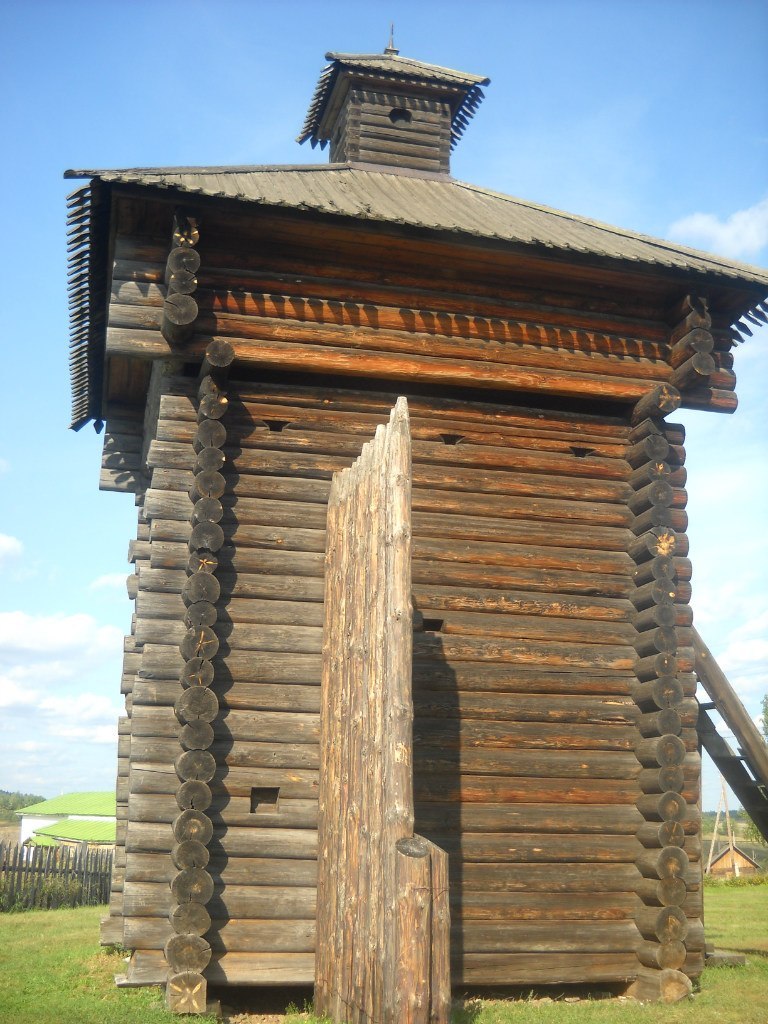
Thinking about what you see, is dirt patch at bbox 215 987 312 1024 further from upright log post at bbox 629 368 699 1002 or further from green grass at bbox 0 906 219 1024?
upright log post at bbox 629 368 699 1002

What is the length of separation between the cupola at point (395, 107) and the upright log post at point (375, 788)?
26.3ft

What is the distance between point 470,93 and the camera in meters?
17.0

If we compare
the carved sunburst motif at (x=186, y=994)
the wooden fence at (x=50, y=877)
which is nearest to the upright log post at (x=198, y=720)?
the carved sunburst motif at (x=186, y=994)

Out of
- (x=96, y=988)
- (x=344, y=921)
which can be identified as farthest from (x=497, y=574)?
(x=96, y=988)

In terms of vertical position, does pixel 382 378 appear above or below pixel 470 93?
below

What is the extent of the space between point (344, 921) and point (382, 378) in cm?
541

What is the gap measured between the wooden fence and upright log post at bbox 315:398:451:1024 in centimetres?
1603

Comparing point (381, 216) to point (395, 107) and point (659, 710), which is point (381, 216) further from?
point (395, 107)

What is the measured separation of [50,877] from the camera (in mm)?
23469

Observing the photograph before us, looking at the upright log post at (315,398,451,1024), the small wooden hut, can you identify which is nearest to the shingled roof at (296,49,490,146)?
the small wooden hut

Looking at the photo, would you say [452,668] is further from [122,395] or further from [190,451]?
[122,395]

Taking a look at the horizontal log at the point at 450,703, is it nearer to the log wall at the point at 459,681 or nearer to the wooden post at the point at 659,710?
the log wall at the point at 459,681

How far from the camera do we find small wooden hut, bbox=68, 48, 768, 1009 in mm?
9594

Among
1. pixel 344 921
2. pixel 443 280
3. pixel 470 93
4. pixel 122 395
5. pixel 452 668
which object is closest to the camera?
pixel 344 921
